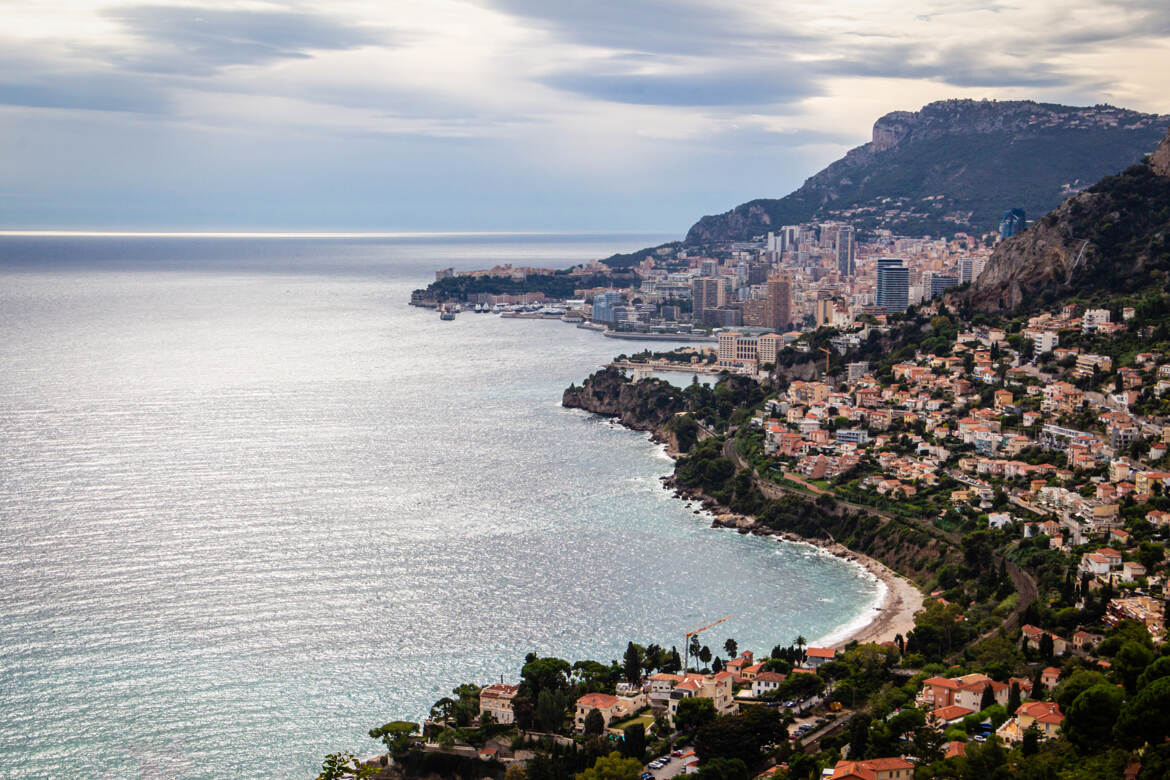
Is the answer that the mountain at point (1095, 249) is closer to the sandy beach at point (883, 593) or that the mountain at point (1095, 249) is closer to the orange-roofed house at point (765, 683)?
the sandy beach at point (883, 593)

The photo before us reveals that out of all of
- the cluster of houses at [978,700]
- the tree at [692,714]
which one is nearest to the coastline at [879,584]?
the cluster of houses at [978,700]

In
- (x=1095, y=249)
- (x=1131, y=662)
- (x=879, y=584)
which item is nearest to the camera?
(x=1131, y=662)

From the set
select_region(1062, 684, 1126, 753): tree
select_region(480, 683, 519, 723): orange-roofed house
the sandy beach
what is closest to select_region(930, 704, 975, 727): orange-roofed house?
select_region(1062, 684, 1126, 753): tree

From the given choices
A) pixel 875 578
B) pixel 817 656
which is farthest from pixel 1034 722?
pixel 875 578

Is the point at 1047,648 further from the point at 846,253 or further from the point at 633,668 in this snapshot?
the point at 846,253

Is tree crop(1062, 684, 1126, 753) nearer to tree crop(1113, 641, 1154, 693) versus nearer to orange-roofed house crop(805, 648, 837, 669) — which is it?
tree crop(1113, 641, 1154, 693)
